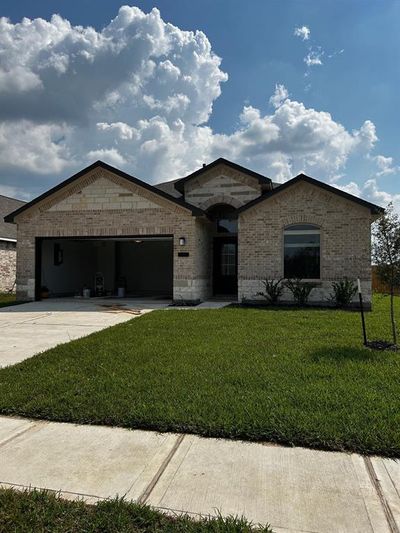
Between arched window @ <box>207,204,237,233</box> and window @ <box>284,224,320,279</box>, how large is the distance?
355cm

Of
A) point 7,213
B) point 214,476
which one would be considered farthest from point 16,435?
point 7,213

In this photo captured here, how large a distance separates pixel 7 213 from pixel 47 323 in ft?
58.7

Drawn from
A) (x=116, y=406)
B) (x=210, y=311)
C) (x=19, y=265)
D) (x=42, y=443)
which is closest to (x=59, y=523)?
(x=42, y=443)

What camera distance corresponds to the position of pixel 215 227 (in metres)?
17.8

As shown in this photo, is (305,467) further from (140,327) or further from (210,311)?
(210,311)

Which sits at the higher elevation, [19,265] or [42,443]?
[19,265]

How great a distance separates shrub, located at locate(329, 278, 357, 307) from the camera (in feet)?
44.4

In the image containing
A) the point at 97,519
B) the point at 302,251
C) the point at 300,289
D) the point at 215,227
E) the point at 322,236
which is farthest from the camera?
the point at 215,227

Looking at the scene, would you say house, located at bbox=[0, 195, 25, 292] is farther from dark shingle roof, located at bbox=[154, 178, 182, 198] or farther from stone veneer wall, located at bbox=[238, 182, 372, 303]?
stone veneer wall, located at bbox=[238, 182, 372, 303]

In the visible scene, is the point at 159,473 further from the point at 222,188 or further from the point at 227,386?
the point at 222,188

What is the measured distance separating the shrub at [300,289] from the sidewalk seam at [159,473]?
1084 centimetres

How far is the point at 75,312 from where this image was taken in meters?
12.9

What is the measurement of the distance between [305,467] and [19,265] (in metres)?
15.8

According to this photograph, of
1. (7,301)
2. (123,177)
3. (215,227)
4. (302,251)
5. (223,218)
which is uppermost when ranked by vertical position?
(123,177)
